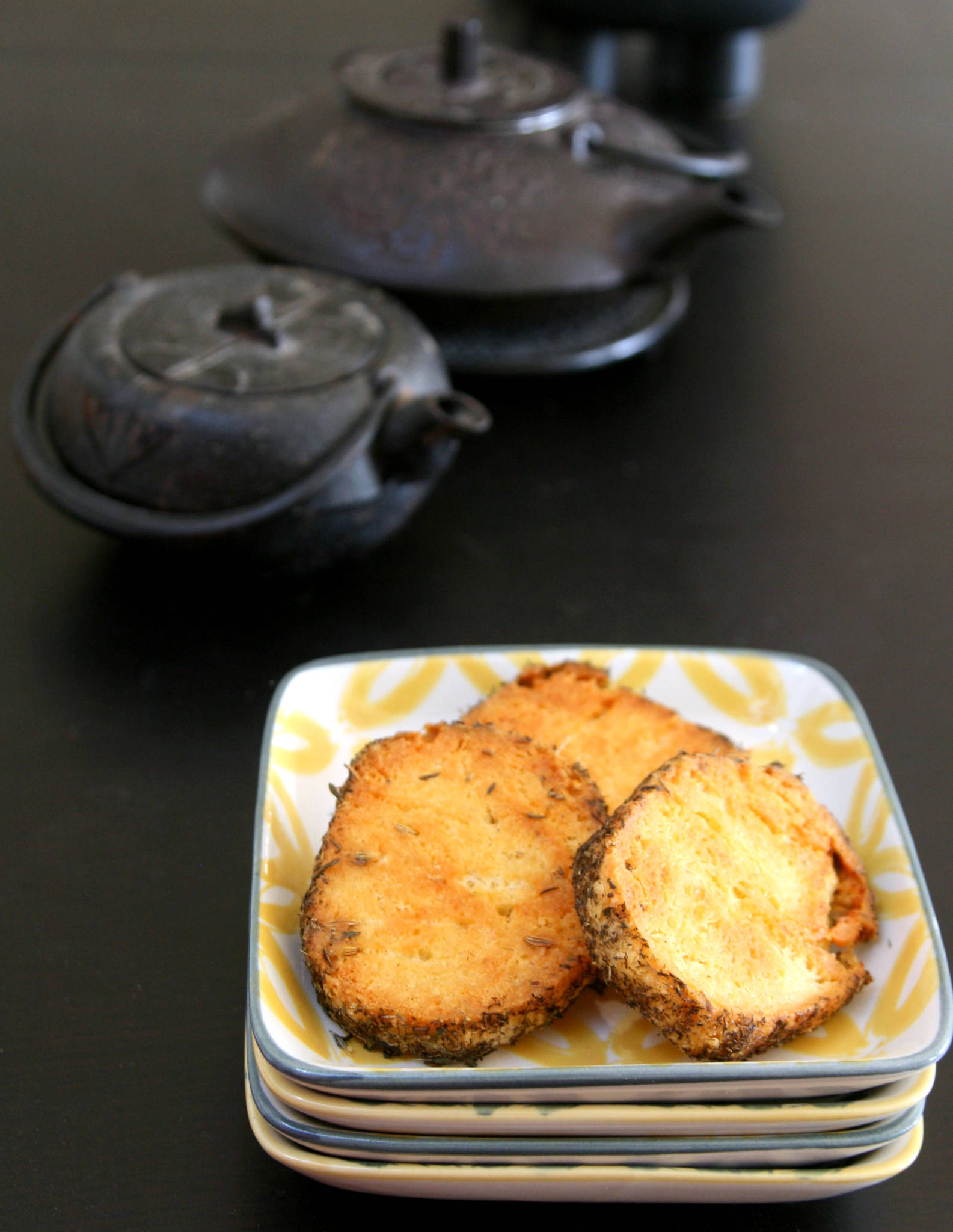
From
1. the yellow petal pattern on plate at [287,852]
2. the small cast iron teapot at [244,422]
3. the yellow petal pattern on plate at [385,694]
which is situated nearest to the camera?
the yellow petal pattern on plate at [287,852]

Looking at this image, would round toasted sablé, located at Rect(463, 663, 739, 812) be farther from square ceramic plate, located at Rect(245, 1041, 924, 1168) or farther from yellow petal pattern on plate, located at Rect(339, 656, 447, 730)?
square ceramic plate, located at Rect(245, 1041, 924, 1168)

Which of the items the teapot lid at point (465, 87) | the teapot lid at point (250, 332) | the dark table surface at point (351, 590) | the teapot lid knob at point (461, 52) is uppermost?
the teapot lid knob at point (461, 52)

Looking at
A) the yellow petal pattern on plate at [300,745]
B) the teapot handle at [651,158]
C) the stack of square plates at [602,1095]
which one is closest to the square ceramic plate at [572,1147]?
the stack of square plates at [602,1095]

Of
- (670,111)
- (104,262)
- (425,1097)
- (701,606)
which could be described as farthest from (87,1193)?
(670,111)

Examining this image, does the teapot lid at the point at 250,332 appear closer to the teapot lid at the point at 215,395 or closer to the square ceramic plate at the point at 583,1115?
the teapot lid at the point at 215,395

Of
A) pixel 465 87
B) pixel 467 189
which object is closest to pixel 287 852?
pixel 467 189

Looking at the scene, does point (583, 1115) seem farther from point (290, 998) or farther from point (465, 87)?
point (465, 87)

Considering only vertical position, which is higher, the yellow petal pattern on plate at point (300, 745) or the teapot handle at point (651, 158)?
the teapot handle at point (651, 158)

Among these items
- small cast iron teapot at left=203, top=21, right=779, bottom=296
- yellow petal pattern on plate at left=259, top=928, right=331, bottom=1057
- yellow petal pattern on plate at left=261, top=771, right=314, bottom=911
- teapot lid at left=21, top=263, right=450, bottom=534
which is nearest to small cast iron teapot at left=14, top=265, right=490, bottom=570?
teapot lid at left=21, top=263, right=450, bottom=534
